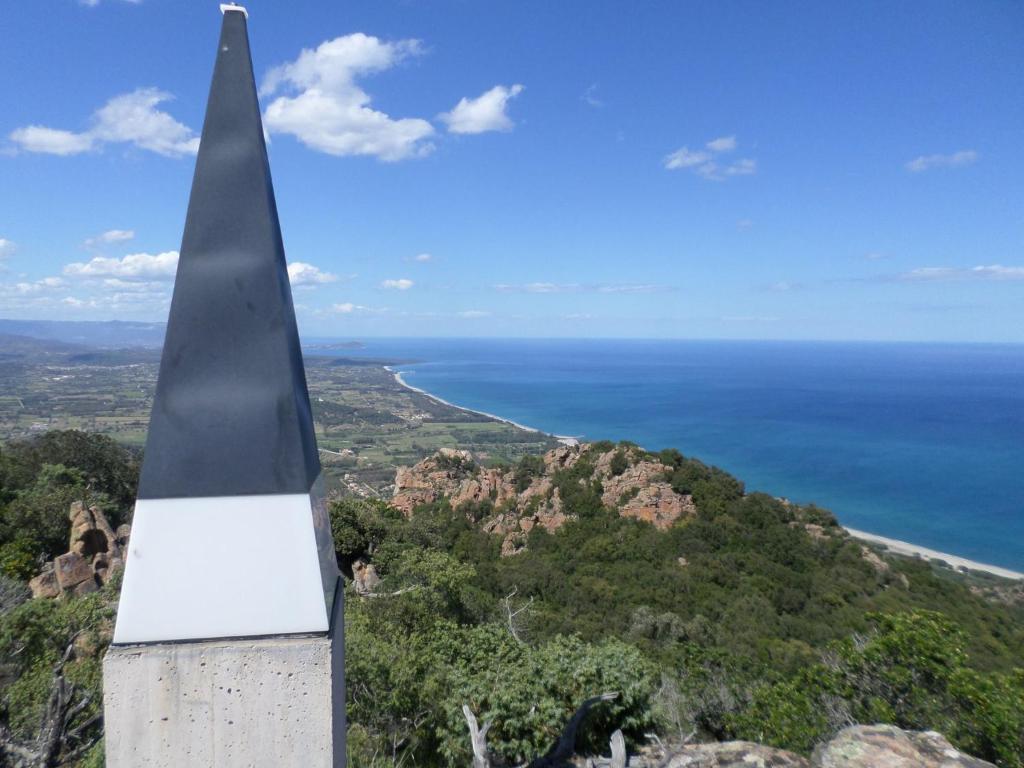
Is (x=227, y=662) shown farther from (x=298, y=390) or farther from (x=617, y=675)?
(x=617, y=675)

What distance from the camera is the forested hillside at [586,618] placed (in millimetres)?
7164

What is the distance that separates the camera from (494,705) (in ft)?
23.3

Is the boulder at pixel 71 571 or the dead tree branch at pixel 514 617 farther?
the boulder at pixel 71 571

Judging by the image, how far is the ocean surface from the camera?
55.3 m

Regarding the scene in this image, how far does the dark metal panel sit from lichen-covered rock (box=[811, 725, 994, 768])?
6.14 m

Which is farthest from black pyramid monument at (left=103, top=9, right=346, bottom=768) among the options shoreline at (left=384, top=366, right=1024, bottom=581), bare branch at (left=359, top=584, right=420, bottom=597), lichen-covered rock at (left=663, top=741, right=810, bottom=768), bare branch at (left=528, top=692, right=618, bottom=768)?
shoreline at (left=384, top=366, right=1024, bottom=581)

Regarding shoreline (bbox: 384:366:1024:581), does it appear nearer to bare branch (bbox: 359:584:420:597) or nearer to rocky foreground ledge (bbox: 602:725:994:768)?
bare branch (bbox: 359:584:420:597)

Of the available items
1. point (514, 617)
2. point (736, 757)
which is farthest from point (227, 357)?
point (514, 617)

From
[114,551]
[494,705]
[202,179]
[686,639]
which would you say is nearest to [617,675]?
[494,705]

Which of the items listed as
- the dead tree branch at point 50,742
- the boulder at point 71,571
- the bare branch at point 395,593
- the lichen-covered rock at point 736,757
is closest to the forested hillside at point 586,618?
the dead tree branch at point 50,742

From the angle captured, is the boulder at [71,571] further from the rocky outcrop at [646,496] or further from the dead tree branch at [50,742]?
the rocky outcrop at [646,496]

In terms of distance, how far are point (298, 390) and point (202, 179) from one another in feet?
2.72

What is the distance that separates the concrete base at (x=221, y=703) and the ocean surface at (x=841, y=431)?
2222 inches

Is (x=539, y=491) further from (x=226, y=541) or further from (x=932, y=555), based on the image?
(x=932, y=555)
